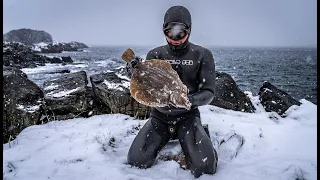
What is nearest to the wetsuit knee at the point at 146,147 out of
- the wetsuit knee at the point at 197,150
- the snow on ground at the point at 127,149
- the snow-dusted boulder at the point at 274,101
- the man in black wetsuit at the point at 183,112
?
the man in black wetsuit at the point at 183,112

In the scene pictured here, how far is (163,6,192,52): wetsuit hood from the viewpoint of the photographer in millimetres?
3578

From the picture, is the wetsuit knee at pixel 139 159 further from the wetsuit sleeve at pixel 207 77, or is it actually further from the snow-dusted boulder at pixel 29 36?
the snow-dusted boulder at pixel 29 36

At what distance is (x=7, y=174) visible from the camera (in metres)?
3.21

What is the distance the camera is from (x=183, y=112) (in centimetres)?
385

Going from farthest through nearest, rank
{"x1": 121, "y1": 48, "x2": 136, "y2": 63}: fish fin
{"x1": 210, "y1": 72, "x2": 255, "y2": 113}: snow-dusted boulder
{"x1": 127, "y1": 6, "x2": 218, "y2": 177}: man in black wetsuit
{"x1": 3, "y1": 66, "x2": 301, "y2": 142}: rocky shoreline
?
{"x1": 210, "y1": 72, "x2": 255, "y2": 113}: snow-dusted boulder, {"x1": 3, "y1": 66, "x2": 301, "y2": 142}: rocky shoreline, {"x1": 127, "y1": 6, "x2": 218, "y2": 177}: man in black wetsuit, {"x1": 121, "y1": 48, "x2": 136, "y2": 63}: fish fin

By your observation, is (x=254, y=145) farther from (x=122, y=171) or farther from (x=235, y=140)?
(x=122, y=171)

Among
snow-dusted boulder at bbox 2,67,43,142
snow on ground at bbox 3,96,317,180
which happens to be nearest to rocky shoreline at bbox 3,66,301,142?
snow-dusted boulder at bbox 2,67,43,142

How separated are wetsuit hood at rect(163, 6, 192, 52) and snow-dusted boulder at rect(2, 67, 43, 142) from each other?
10.9ft

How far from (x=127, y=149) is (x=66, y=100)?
2.40m

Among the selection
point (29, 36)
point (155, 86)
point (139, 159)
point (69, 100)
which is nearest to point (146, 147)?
point (139, 159)

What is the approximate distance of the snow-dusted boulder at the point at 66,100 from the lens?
5.64 meters

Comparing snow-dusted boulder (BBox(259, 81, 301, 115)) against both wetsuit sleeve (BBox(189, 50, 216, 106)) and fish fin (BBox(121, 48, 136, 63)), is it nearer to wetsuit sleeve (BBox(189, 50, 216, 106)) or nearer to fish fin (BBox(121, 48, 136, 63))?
wetsuit sleeve (BBox(189, 50, 216, 106))

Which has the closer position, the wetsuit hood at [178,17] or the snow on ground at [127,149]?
the snow on ground at [127,149]

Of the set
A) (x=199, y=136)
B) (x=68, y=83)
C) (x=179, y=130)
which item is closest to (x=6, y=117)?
(x=68, y=83)
